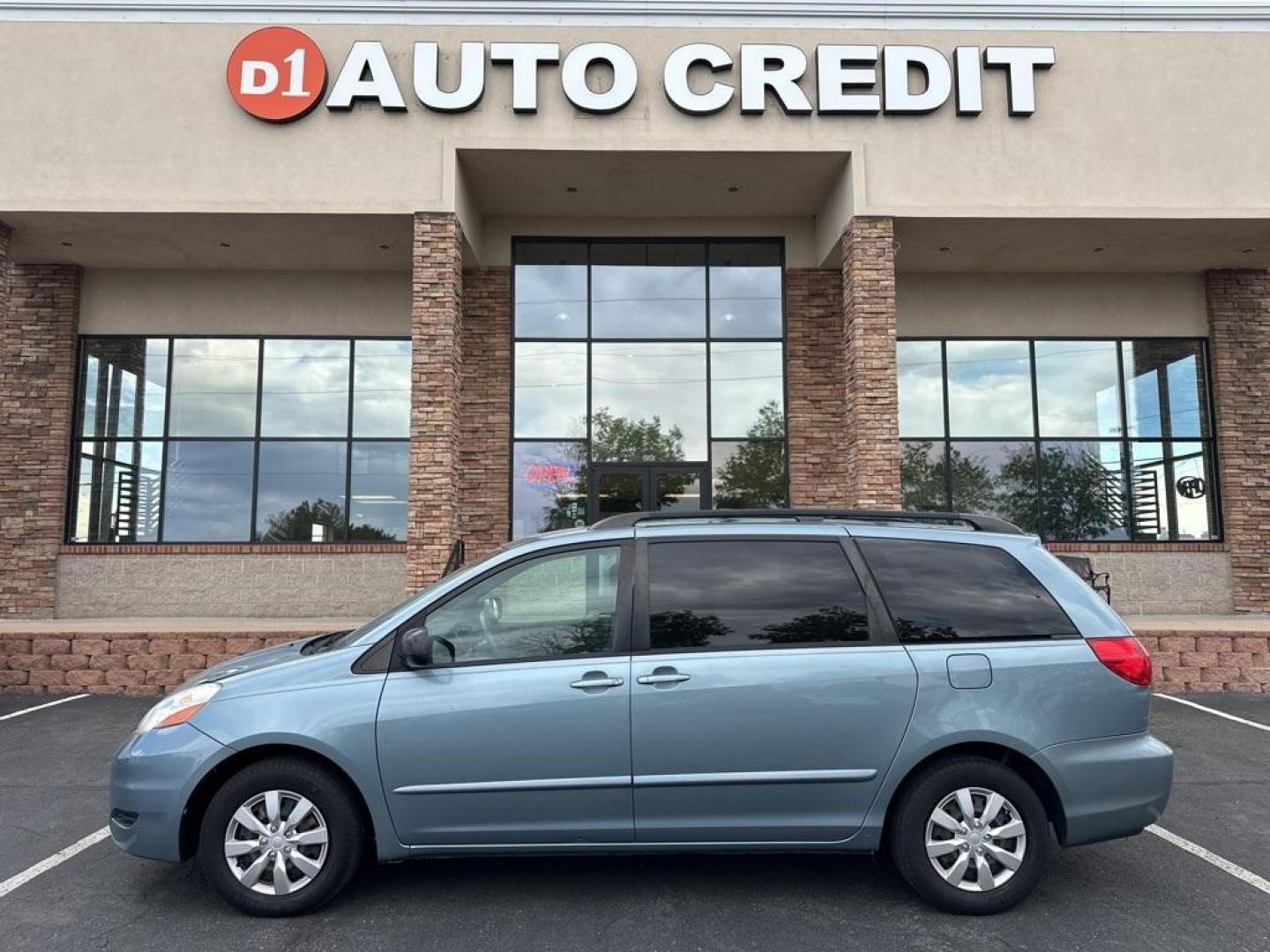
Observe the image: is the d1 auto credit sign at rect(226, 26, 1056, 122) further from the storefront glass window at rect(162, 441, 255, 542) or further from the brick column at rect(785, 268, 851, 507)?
the storefront glass window at rect(162, 441, 255, 542)

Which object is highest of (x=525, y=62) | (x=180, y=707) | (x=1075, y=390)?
(x=525, y=62)

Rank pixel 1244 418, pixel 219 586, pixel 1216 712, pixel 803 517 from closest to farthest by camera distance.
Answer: pixel 803 517
pixel 1216 712
pixel 219 586
pixel 1244 418

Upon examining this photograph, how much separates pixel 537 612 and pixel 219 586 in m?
10.3

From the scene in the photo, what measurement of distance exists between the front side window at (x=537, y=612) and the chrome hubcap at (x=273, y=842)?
90 centimetres

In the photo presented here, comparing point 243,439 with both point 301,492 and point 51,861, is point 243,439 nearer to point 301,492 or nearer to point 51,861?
point 301,492

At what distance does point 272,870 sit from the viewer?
3547 mm

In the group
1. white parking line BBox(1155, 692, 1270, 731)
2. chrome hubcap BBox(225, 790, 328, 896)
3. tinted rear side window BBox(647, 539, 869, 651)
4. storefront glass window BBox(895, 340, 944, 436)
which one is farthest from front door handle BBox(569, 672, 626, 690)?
storefront glass window BBox(895, 340, 944, 436)

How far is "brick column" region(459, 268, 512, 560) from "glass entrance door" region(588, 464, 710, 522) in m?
1.51

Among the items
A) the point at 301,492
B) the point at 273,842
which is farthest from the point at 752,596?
the point at 301,492

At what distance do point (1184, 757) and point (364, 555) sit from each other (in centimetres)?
1041

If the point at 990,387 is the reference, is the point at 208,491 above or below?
below

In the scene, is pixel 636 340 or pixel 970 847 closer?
pixel 970 847

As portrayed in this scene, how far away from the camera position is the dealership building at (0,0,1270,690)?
10492 mm

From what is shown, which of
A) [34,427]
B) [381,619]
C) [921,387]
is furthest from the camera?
[921,387]
